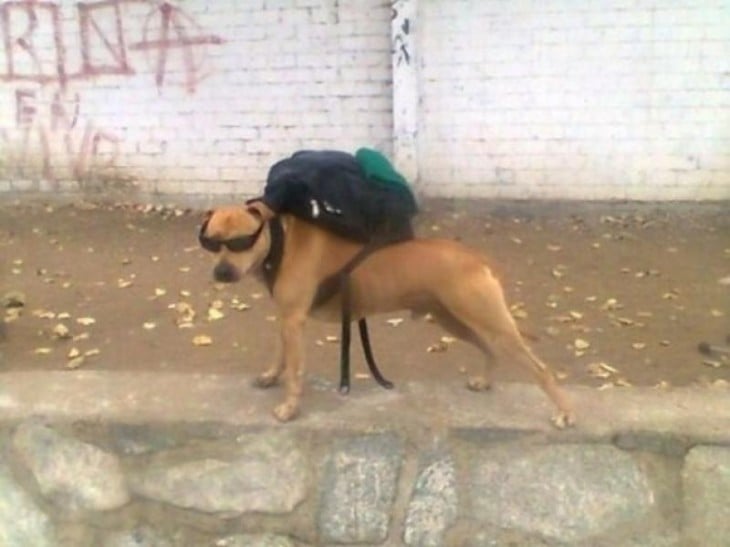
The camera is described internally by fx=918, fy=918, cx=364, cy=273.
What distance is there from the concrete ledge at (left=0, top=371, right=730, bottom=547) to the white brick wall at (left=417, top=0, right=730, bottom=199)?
4765 mm

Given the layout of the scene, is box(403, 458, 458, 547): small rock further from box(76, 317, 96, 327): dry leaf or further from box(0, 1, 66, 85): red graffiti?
box(0, 1, 66, 85): red graffiti

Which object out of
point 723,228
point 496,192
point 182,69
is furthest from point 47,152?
point 723,228

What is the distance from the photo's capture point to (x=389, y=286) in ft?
7.64

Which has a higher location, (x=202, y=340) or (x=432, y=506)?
(x=432, y=506)

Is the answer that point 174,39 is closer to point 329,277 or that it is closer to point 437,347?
point 437,347

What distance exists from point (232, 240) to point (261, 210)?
0.41 ft

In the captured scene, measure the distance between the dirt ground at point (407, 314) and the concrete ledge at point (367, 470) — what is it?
0.38 metres

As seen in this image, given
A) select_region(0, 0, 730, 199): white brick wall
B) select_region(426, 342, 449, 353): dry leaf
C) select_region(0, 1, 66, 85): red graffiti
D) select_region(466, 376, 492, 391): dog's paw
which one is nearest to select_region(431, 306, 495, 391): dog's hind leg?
select_region(466, 376, 492, 391): dog's paw

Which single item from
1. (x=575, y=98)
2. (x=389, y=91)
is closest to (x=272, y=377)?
(x=389, y=91)

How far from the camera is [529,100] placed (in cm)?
698

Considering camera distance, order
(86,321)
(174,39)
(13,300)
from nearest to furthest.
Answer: (86,321)
(13,300)
(174,39)

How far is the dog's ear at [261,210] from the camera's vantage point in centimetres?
220

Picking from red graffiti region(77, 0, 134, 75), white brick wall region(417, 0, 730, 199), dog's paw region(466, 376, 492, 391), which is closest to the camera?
dog's paw region(466, 376, 492, 391)

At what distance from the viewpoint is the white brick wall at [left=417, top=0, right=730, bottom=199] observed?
6715mm
